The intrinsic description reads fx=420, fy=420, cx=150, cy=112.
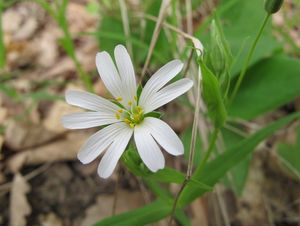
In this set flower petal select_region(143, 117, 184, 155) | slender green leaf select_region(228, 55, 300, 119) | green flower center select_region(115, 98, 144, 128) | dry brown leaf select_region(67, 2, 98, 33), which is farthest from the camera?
dry brown leaf select_region(67, 2, 98, 33)

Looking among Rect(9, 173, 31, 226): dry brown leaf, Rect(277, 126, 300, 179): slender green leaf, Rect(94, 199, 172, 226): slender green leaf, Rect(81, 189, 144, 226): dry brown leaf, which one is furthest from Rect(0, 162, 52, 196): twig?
Rect(277, 126, 300, 179): slender green leaf

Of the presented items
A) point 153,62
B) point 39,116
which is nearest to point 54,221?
point 39,116

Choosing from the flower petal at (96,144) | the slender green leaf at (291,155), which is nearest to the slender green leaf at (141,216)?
the flower petal at (96,144)

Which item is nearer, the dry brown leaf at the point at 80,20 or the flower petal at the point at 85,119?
the flower petal at the point at 85,119

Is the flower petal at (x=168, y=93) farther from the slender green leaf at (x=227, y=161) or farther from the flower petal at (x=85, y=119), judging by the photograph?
the slender green leaf at (x=227, y=161)

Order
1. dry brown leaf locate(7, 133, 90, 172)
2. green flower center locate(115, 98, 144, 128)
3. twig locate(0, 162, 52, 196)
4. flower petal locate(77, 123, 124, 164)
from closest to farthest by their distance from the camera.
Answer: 1. flower petal locate(77, 123, 124, 164)
2. green flower center locate(115, 98, 144, 128)
3. twig locate(0, 162, 52, 196)
4. dry brown leaf locate(7, 133, 90, 172)

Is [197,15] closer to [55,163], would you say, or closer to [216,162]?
[55,163]

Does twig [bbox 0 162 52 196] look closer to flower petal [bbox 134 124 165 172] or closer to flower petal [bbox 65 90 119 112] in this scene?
flower petal [bbox 65 90 119 112]

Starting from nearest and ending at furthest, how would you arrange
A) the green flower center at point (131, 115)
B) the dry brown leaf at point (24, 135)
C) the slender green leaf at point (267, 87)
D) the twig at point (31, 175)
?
the green flower center at point (131, 115), the slender green leaf at point (267, 87), the twig at point (31, 175), the dry brown leaf at point (24, 135)
